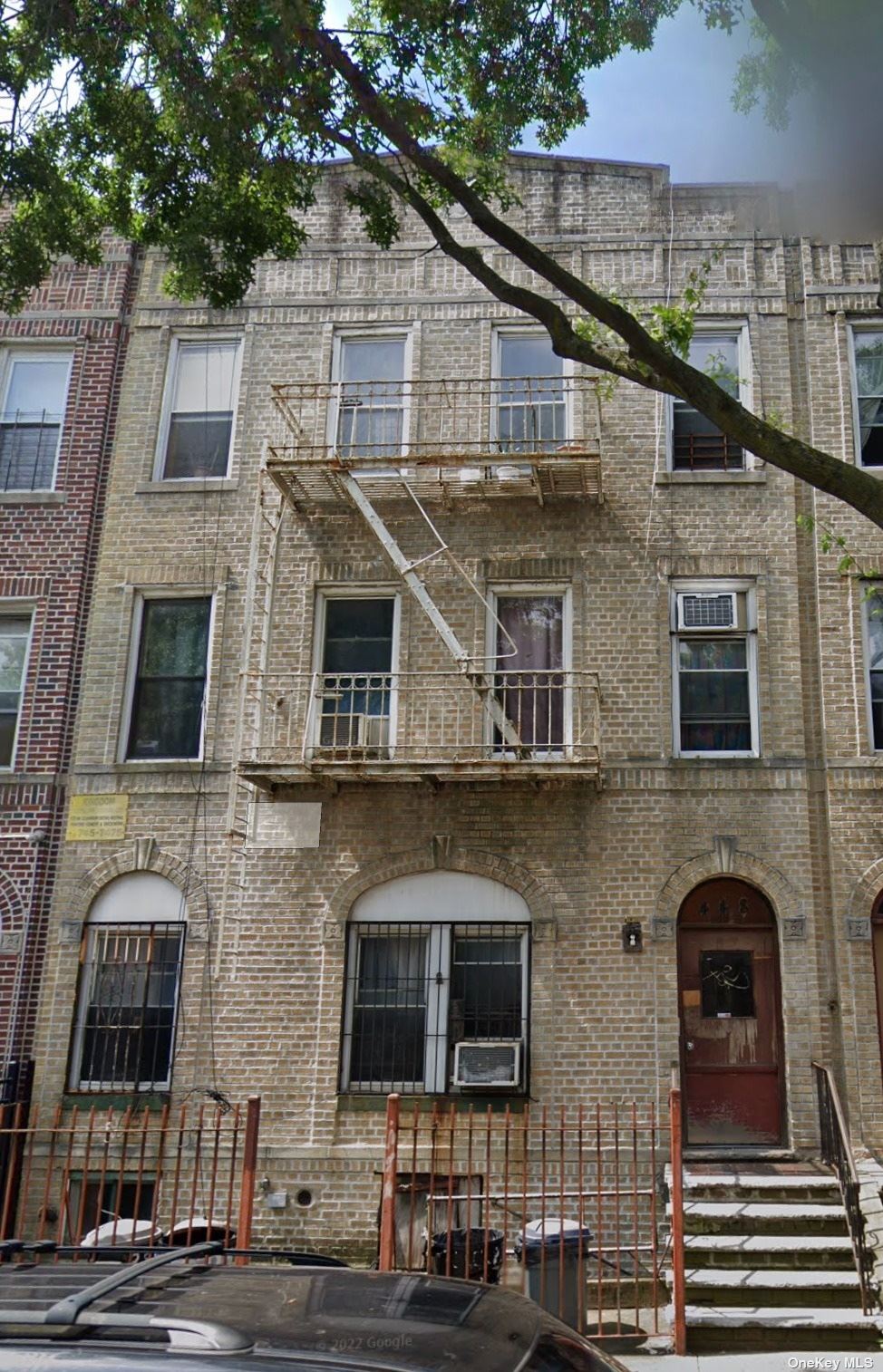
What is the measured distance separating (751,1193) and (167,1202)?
568 cm

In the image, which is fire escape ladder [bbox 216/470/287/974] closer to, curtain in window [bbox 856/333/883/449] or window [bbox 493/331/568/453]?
window [bbox 493/331/568/453]

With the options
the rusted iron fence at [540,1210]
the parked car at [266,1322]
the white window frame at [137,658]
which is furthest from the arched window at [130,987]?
the parked car at [266,1322]

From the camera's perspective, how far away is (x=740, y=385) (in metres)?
14.5

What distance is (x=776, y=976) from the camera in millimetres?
12695

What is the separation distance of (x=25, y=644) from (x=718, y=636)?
8.12m

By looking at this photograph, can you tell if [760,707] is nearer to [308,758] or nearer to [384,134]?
[308,758]

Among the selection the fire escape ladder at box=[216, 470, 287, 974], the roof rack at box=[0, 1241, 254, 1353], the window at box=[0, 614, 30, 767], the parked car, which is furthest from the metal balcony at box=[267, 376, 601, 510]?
the roof rack at box=[0, 1241, 254, 1353]

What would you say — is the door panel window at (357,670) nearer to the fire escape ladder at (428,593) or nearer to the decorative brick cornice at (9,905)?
the fire escape ladder at (428,593)

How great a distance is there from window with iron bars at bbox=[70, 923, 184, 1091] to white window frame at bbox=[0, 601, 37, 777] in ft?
7.29

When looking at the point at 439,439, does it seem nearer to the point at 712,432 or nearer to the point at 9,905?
the point at 712,432

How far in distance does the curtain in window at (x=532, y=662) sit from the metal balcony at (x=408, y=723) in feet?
0.07

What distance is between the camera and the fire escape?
12836 mm

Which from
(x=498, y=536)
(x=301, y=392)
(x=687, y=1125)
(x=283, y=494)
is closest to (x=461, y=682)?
(x=498, y=536)

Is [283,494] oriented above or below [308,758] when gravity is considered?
above
